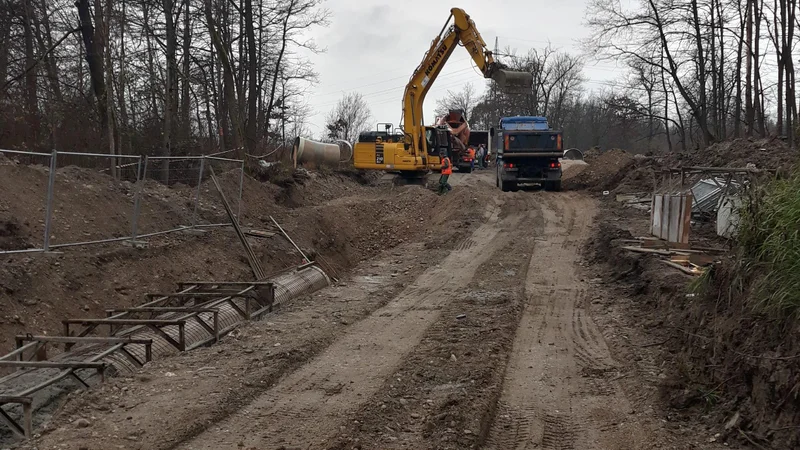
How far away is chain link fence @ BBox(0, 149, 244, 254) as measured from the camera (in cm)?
1086

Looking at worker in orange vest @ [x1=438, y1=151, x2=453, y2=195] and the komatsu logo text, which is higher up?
the komatsu logo text

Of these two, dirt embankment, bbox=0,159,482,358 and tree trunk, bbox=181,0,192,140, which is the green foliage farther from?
tree trunk, bbox=181,0,192,140

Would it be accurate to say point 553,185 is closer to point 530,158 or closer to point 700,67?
point 530,158

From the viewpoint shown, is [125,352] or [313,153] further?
[313,153]

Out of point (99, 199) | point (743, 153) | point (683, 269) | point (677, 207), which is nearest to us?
point (683, 269)

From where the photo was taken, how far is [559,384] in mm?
6801

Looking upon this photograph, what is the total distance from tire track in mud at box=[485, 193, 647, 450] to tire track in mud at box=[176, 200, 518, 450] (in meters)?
1.34

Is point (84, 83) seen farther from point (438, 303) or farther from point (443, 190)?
point (438, 303)

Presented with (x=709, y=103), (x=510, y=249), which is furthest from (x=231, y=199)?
(x=709, y=103)

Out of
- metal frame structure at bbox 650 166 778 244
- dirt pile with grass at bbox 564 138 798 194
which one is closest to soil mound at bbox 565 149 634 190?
dirt pile with grass at bbox 564 138 798 194

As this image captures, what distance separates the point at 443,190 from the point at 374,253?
319 inches

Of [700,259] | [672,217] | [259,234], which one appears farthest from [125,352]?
[672,217]

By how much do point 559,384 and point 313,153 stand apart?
25.4m

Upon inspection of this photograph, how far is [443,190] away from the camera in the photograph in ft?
81.6
